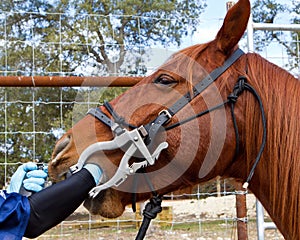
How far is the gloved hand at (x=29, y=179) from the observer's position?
1.68 m

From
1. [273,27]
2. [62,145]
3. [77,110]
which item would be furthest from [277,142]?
[77,110]

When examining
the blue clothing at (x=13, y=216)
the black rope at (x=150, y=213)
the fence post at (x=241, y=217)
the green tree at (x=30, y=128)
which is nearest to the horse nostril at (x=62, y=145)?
the blue clothing at (x=13, y=216)

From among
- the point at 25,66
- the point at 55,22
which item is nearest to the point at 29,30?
the point at 55,22

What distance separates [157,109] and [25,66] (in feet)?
28.2

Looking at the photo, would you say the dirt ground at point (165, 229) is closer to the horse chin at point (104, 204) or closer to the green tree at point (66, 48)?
the green tree at point (66, 48)

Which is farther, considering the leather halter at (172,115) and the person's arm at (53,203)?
the leather halter at (172,115)

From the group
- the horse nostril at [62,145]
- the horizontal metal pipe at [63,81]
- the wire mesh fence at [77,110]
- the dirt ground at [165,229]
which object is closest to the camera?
the horse nostril at [62,145]

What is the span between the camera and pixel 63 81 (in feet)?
10.2

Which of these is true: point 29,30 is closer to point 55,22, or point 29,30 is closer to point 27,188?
point 55,22

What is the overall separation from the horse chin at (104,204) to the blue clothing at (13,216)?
1.17 ft

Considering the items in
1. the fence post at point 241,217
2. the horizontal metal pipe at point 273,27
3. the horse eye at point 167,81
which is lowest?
the fence post at point 241,217

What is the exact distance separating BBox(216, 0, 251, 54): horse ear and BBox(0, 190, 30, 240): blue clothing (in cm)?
100

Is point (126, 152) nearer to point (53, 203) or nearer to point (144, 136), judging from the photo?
point (144, 136)

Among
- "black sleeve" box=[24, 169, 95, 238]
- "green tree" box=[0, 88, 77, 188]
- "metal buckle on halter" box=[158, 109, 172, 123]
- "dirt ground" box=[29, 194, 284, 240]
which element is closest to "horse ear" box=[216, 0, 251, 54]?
"metal buckle on halter" box=[158, 109, 172, 123]
